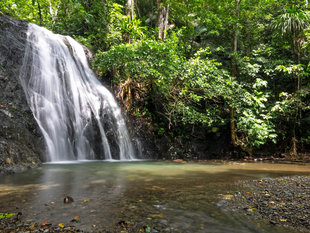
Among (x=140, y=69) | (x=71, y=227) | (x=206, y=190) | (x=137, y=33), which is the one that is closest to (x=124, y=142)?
(x=140, y=69)

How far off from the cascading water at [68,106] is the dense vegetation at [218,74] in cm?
129

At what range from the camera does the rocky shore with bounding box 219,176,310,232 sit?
7.68ft

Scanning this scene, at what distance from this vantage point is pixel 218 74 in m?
10.5

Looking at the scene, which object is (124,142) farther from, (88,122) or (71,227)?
(71,227)

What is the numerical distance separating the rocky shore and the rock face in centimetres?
461

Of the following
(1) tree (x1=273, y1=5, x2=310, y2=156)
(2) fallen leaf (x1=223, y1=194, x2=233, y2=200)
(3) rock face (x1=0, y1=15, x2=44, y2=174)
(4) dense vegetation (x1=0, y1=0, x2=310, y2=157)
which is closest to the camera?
(2) fallen leaf (x1=223, y1=194, x2=233, y2=200)

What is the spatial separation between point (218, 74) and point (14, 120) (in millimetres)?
8040

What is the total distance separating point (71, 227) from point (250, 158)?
1034 cm

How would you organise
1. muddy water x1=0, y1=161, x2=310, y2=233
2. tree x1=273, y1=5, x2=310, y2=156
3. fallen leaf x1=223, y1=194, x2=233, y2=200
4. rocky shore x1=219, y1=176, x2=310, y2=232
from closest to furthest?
muddy water x1=0, y1=161, x2=310, y2=233, rocky shore x1=219, y1=176, x2=310, y2=232, fallen leaf x1=223, y1=194, x2=233, y2=200, tree x1=273, y1=5, x2=310, y2=156

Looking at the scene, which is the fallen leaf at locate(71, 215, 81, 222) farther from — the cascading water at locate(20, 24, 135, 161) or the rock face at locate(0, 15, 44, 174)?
the cascading water at locate(20, 24, 135, 161)

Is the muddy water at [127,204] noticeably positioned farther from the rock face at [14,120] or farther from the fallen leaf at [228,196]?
the rock face at [14,120]

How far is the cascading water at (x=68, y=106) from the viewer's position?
25.9ft

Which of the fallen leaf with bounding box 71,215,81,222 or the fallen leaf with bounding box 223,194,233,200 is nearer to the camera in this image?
the fallen leaf with bounding box 71,215,81,222

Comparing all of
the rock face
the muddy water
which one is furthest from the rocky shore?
the rock face
